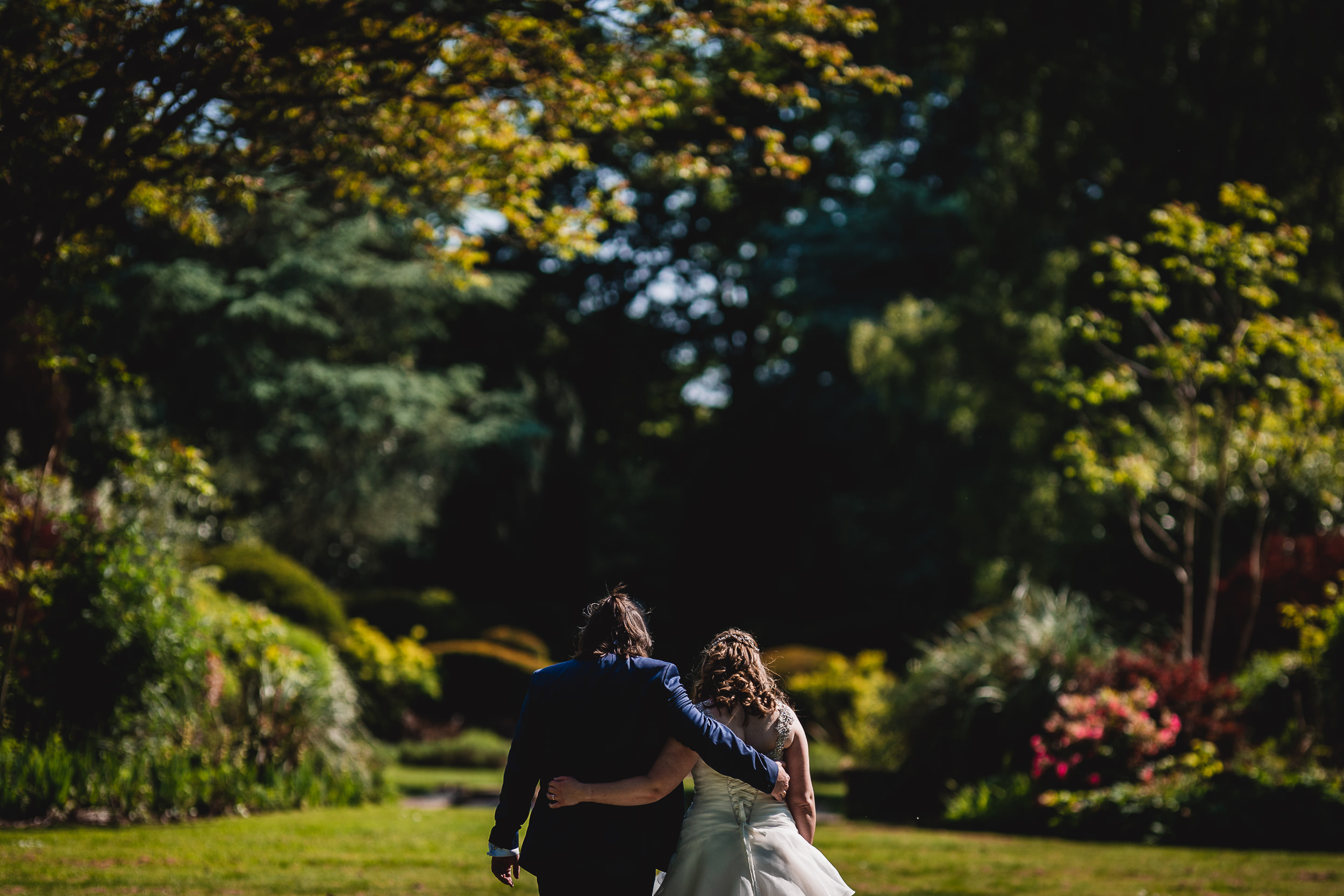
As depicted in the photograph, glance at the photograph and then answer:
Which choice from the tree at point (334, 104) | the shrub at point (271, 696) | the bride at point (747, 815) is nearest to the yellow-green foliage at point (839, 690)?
the shrub at point (271, 696)

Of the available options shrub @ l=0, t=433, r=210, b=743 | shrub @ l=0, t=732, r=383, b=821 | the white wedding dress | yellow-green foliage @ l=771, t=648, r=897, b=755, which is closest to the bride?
the white wedding dress

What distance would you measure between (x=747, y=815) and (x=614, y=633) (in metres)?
0.95

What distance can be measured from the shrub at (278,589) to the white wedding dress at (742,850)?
12213 mm

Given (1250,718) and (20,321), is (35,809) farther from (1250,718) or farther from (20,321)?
(1250,718)

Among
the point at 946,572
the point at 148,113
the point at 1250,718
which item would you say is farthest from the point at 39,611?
the point at 946,572

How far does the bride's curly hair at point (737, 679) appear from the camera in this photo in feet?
13.4

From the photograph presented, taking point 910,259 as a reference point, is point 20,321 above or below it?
above

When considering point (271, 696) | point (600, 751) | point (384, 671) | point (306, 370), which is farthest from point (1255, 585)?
point (306, 370)

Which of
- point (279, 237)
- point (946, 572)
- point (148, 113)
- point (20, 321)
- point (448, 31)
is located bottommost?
point (946, 572)

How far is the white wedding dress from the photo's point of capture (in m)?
4.05

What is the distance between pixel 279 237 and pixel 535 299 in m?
10.1

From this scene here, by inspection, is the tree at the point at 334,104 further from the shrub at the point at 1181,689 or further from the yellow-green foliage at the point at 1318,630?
the yellow-green foliage at the point at 1318,630

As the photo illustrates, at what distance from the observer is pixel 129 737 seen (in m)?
8.46

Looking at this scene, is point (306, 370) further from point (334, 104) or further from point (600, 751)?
point (600, 751)
